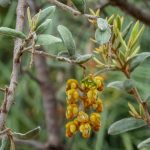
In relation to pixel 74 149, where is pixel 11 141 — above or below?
above

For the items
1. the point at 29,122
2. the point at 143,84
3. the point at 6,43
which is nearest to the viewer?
the point at 143,84

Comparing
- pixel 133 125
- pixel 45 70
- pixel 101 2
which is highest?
pixel 101 2

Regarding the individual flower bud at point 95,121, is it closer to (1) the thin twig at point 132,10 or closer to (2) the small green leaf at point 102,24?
(2) the small green leaf at point 102,24

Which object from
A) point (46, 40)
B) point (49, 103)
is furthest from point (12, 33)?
point (49, 103)

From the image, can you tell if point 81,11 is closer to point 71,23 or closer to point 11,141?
point 11,141

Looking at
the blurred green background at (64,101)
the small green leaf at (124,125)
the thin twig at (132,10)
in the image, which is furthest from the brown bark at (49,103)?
the small green leaf at (124,125)

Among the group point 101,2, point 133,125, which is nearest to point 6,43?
point 101,2

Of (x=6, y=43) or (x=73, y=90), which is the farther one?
(x=6, y=43)
